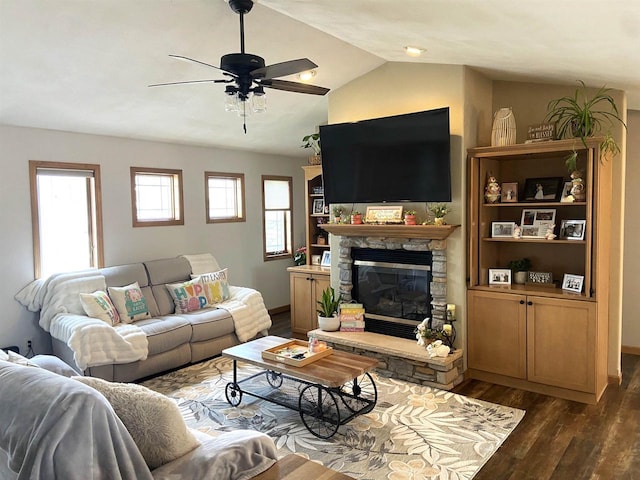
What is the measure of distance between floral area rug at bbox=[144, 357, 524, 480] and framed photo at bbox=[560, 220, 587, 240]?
1524 mm

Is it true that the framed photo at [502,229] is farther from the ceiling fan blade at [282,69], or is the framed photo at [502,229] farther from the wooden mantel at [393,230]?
the ceiling fan blade at [282,69]

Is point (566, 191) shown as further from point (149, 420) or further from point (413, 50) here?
point (149, 420)

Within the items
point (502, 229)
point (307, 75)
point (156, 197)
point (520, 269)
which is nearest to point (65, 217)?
point (156, 197)

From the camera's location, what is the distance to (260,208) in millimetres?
7027

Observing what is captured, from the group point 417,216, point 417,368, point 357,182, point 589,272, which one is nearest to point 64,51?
point 357,182

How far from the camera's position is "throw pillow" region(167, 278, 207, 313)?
5.29 m

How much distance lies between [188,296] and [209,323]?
1.54ft

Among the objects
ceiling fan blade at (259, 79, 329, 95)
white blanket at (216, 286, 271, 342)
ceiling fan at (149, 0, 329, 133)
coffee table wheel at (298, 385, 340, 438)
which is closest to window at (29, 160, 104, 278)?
white blanket at (216, 286, 271, 342)

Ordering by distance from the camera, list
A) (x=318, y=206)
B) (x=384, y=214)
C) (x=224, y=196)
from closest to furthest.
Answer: (x=384, y=214) → (x=318, y=206) → (x=224, y=196)

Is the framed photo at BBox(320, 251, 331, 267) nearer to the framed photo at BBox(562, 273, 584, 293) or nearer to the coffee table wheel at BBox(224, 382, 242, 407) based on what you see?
the coffee table wheel at BBox(224, 382, 242, 407)

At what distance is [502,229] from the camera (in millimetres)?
4469

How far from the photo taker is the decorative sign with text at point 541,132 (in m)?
4.16

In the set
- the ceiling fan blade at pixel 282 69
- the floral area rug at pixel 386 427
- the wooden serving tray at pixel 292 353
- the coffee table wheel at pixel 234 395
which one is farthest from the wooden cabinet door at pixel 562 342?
the ceiling fan blade at pixel 282 69

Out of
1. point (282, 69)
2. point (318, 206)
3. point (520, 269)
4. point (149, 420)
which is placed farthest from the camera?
point (318, 206)
